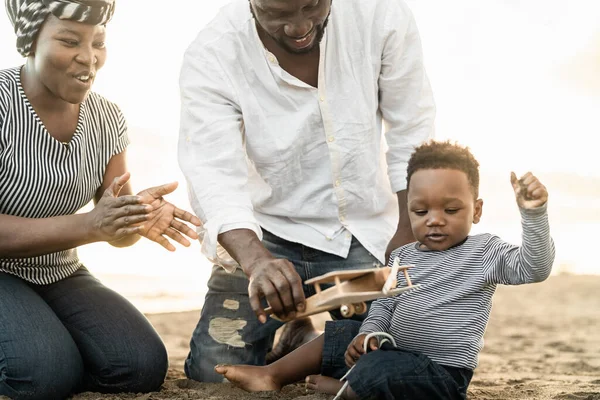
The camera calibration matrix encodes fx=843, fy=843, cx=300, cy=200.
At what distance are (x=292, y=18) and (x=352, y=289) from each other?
1155 millimetres

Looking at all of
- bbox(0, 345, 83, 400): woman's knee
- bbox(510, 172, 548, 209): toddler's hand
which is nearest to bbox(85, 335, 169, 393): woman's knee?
bbox(0, 345, 83, 400): woman's knee

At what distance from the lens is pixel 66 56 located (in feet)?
11.7

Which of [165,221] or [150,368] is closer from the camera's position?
[165,221]

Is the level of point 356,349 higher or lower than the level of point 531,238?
lower

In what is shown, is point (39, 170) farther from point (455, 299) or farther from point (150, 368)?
point (455, 299)

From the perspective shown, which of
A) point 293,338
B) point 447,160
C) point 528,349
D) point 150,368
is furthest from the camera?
point 528,349

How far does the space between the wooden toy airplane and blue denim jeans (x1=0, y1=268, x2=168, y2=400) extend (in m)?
1.13

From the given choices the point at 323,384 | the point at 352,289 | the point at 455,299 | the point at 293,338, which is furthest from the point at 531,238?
the point at 293,338

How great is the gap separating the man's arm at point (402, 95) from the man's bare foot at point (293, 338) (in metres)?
0.87

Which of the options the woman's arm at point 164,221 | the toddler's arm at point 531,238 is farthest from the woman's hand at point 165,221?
the toddler's arm at point 531,238

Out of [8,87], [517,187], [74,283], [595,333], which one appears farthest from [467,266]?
[595,333]

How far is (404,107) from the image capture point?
3.87 meters

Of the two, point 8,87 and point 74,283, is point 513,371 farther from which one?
point 8,87

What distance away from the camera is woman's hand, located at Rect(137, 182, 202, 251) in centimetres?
339
